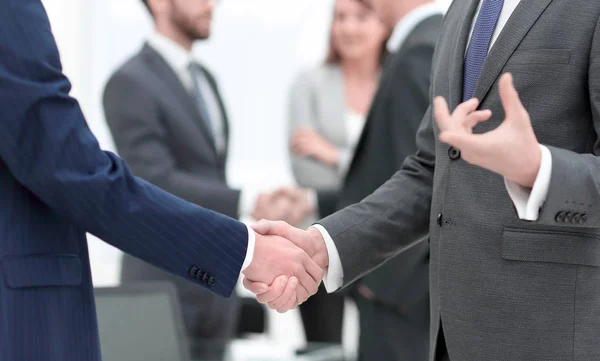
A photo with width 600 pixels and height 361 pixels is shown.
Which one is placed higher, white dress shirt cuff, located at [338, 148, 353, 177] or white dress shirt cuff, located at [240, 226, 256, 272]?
white dress shirt cuff, located at [240, 226, 256, 272]

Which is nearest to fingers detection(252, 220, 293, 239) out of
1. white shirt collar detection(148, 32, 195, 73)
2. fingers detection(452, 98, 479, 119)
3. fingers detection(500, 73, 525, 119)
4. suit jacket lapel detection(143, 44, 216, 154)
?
fingers detection(452, 98, 479, 119)

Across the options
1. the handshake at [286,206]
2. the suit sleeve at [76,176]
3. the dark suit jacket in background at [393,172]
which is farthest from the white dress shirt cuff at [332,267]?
the handshake at [286,206]

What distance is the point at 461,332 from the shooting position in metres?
1.73

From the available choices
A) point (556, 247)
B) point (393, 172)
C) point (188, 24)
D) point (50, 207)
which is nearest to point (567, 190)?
point (556, 247)

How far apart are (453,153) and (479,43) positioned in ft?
0.74

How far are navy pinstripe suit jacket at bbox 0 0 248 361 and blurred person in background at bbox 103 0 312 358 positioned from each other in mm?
1843

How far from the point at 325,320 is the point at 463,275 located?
9.31 ft

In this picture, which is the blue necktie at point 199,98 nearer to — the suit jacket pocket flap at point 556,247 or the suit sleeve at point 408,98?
the suit sleeve at point 408,98

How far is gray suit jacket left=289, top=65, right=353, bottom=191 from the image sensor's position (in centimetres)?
448

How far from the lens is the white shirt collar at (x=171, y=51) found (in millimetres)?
3895

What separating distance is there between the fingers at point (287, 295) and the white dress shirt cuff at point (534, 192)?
2.29ft

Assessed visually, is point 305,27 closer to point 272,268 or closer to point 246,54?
point 246,54

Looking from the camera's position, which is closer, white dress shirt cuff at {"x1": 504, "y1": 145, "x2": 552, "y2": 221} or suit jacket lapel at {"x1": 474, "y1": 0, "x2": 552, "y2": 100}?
white dress shirt cuff at {"x1": 504, "y1": 145, "x2": 552, "y2": 221}

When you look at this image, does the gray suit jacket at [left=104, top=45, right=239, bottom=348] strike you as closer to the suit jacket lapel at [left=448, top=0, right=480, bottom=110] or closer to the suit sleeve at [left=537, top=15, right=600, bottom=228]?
the suit jacket lapel at [left=448, top=0, right=480, bottom=110]
